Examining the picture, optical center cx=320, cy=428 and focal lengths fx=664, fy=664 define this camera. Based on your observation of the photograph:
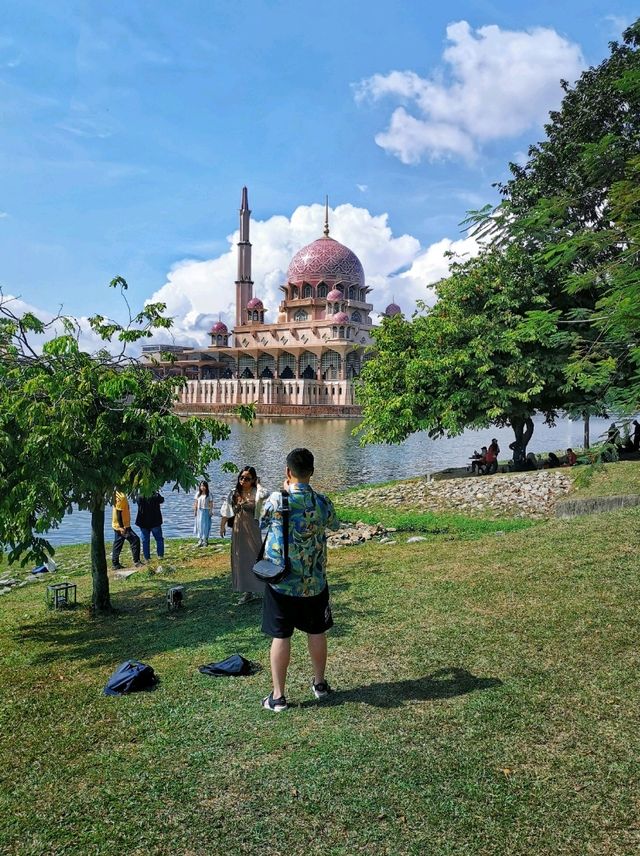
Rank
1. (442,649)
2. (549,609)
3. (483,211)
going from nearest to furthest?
(442,649) → (549,609) → (483,211)

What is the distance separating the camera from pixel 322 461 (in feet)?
90.6

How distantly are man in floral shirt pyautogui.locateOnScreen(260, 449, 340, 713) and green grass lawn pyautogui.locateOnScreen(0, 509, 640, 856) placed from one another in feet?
1.88

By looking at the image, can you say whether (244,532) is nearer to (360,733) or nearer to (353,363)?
(360,733)

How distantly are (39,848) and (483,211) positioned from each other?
11.4m

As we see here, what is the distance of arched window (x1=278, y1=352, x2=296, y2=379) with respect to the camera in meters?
74.6

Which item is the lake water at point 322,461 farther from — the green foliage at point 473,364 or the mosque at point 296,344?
the mosque at point 296,344

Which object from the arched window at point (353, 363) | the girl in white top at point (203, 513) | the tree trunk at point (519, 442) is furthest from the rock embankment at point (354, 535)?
the arched window at point (353, 363)

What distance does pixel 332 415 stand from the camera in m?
62.6

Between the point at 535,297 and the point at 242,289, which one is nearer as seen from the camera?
the point at 535,297

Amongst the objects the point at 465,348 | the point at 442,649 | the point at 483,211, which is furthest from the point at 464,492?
the point at 442,649

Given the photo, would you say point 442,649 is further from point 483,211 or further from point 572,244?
point 483,211

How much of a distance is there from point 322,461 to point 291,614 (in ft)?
77.3

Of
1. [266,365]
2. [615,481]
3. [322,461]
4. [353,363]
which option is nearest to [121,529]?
[615,481]

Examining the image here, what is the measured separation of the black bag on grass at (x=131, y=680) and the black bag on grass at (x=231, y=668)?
401 millimetres
